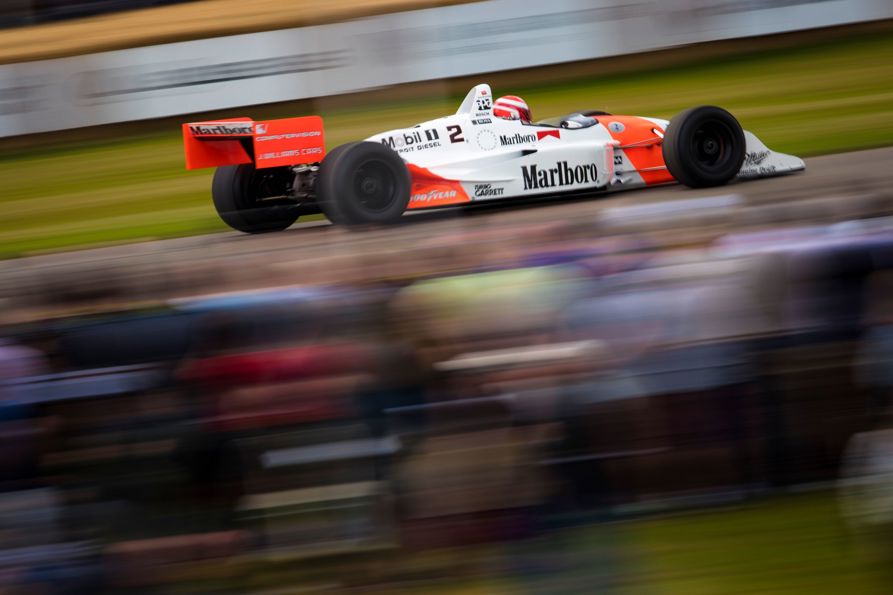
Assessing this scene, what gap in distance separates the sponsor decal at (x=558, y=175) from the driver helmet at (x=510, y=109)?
0.47 meters

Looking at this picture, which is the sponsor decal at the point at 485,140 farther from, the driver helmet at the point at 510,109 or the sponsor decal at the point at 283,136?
the sponsor decal at the point at 283,136

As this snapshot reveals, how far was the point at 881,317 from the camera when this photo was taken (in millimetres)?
3008

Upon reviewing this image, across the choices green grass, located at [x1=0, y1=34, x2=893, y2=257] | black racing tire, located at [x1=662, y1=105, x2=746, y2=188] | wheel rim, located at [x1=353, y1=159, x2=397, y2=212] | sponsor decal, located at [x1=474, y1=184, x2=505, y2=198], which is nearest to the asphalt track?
wheel rim, located at [x1=353, y1=159, x2=397, y2=212]

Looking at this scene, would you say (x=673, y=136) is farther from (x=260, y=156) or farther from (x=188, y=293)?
(x=188, y=293)

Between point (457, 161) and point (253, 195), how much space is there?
155cm

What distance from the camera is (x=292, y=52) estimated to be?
1173 cm

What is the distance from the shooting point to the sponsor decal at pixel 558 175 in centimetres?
871

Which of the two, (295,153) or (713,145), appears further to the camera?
(713,145)

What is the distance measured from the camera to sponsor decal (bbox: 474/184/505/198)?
27.9 ft

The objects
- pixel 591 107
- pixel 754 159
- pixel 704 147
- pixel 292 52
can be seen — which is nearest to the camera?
pixel 704 147

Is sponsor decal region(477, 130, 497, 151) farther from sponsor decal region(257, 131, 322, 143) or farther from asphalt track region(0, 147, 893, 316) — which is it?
asphalt track region(0, 147, 893, 316)

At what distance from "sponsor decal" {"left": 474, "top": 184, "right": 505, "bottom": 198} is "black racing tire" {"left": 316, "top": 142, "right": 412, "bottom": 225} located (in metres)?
0.59

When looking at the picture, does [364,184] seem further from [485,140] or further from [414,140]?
[485,140]

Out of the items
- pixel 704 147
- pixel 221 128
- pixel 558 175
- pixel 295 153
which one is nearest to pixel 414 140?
pixel 295 153
